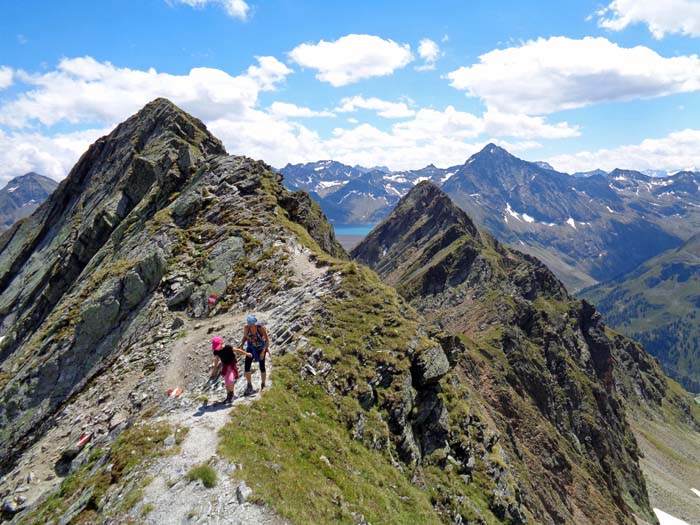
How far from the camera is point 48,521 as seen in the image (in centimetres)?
1614

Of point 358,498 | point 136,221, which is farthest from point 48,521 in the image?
point 136,221

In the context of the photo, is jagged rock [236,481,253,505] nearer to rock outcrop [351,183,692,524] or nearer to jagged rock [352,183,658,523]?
jagged rock [352,183,658,523]

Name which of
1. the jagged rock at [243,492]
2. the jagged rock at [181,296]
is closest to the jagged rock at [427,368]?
the jagged rock at [243,492]

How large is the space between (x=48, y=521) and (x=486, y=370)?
231 feet

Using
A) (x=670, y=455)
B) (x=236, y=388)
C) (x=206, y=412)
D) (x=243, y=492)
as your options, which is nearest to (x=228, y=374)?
(x=206, y=412)

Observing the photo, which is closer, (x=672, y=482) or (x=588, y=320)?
(x=672, y=482)

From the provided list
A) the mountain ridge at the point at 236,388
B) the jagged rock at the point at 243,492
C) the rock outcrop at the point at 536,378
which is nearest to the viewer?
the jagged rock at the point at 243,492

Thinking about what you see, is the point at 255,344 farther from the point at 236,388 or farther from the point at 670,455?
the point at 670,455

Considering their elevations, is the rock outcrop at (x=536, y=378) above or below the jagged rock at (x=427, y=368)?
below

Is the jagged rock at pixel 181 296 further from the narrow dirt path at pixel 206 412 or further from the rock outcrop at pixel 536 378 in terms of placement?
the rock outcrop at pixel 536 378

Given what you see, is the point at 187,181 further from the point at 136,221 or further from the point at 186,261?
the point at 186,261

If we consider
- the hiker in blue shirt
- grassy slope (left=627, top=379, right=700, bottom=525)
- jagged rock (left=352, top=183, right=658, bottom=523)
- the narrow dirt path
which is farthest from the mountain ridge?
grassy slope (left=627, top=379, right=700, bottom=525)

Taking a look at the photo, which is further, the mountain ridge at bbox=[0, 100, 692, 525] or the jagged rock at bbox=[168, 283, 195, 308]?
the jagged rock at bbox=[168, 283, 195, 308]

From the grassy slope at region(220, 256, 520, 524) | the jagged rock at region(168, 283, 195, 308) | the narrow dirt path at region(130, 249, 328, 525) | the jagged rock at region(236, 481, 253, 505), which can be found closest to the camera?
the narrow dirt path at region(130, 249, 328, 525)
